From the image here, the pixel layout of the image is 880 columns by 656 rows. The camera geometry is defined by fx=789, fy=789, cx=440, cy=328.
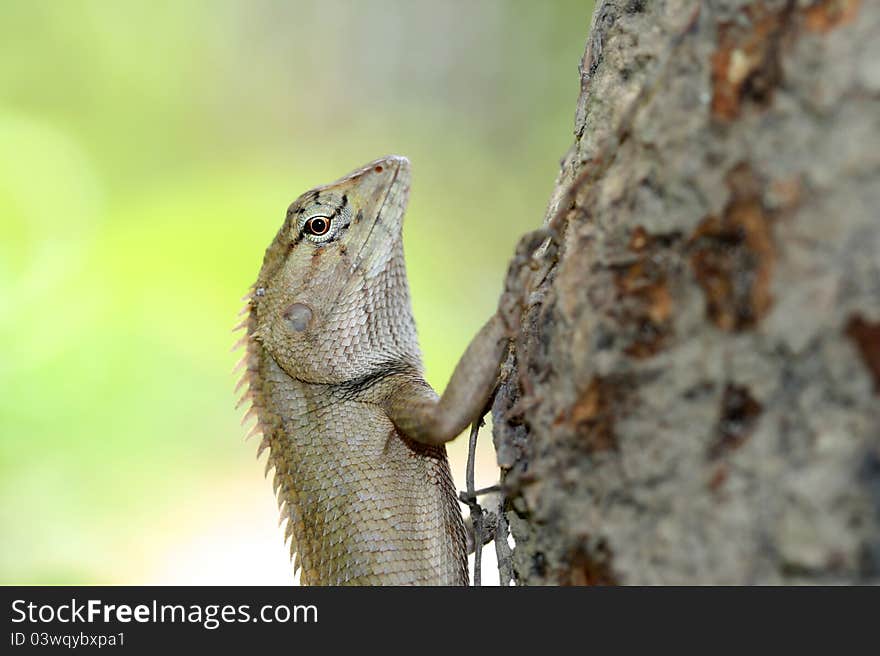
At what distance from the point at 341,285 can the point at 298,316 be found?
23 cm

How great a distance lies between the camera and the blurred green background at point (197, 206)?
697 centimetres

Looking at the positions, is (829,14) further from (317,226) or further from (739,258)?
(317,226)

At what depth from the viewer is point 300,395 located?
334 cm

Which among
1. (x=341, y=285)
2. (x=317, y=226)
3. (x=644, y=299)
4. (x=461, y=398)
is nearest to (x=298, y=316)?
(x=341, y=285)

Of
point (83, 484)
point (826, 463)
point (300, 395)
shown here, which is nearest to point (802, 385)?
point (826, 463)

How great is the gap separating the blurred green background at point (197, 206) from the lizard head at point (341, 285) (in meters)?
3.69

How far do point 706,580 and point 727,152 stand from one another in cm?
93

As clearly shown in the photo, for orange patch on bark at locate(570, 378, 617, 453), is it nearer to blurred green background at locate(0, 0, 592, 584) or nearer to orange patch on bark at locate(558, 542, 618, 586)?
orange patch on bark at locate(558, 542, 618, 586)

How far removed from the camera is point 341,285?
340cm

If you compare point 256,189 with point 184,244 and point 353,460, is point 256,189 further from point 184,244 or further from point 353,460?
point 353,460

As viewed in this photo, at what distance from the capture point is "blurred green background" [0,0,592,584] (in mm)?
6973

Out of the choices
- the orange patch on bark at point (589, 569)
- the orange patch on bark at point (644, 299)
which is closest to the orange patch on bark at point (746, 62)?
the orange patch on bark at point (644, 299)
